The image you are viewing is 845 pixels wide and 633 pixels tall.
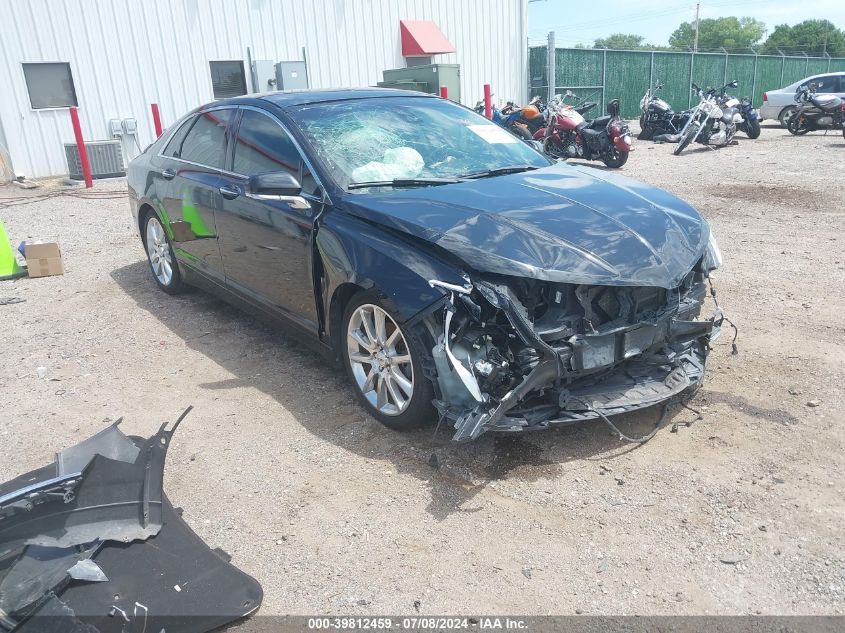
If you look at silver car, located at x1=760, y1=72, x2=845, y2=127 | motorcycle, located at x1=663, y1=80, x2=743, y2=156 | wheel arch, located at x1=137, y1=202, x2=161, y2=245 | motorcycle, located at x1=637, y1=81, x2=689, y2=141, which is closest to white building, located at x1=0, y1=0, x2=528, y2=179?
motorcycle, located at x1=637, y1=81, x2=689, y2=141

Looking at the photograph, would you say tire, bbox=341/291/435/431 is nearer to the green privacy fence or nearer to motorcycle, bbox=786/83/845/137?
motorcycle, bbox=786/83/845/137

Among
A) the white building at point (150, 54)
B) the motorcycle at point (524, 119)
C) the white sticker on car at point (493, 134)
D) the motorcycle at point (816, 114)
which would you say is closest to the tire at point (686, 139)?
the motorcycle at point (524, 119)

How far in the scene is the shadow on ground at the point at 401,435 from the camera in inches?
131

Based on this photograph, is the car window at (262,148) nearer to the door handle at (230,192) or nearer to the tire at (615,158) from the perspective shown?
the door handle at (230,192)

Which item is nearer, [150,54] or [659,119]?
[150,54]

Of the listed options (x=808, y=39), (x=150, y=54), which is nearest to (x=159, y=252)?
(x=150, y=54)

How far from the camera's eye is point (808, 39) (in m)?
74.2

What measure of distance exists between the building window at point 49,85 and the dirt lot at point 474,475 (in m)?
10.0

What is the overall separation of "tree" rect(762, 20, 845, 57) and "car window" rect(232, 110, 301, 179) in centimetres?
7634

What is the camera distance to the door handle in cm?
455

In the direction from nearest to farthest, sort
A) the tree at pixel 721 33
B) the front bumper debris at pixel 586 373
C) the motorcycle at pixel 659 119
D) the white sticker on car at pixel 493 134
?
the front bumper debris at pixel 586 373
the white sticker on car at pixel 493 134
the motorcycle at pixel 659 119
the tree at pixel 721 33

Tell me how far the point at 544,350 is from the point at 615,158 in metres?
10.7

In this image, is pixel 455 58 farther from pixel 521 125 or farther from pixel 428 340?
pixel 428 340

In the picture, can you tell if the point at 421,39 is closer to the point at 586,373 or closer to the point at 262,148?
the point at 262,148
